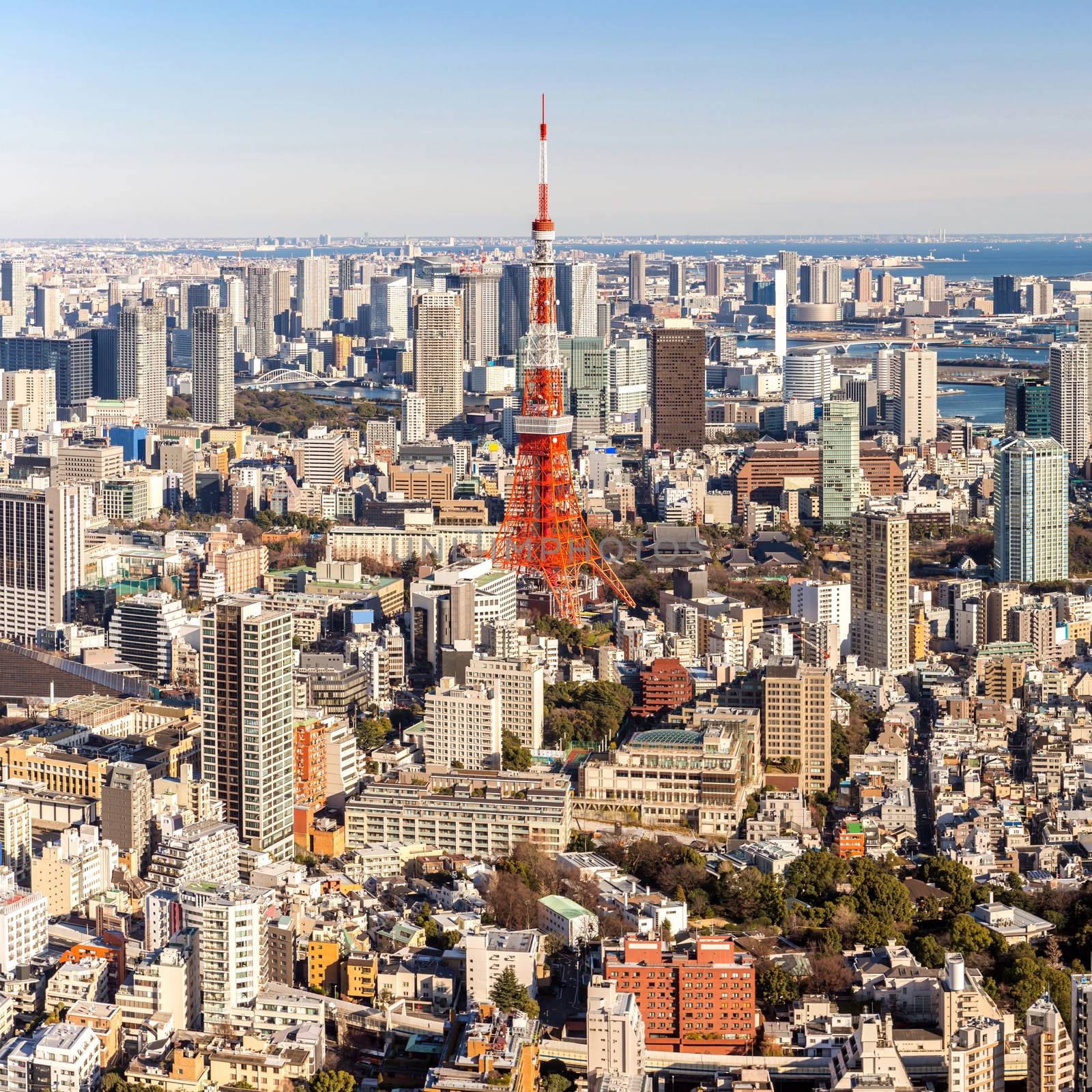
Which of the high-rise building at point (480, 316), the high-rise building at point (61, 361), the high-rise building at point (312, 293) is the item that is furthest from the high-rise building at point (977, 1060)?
the high-rise building at point (312, 293)

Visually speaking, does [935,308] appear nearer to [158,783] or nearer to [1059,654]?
[1059,654]

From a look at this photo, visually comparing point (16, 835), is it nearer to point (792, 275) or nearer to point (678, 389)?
point (678, 389)

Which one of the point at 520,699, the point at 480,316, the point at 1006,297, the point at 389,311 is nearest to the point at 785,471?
the point at 520,699

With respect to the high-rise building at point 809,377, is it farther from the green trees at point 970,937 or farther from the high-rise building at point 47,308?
the green trees at point 970,937

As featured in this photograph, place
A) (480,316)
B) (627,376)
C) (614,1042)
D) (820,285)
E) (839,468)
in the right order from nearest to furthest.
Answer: (614,1042) → (839,468) → (627,376) → (480,316) → (820,285)

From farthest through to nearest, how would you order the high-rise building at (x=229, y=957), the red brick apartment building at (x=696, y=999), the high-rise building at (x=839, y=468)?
the high-rise building at (x=839, y=468)
the high-rise building at (x=229, y=957)
the red brick apartment building at (x=696, y=999)

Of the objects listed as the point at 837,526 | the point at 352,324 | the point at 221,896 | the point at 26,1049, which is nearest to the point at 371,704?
the point at 221,896

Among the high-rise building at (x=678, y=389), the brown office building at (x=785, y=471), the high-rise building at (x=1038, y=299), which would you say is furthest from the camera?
the high-rise building at (x=1038, y=299)

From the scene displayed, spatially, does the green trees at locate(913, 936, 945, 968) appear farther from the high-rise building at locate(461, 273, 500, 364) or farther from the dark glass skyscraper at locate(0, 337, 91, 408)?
the high-rise building at locate(461, 273, 500, 364)
